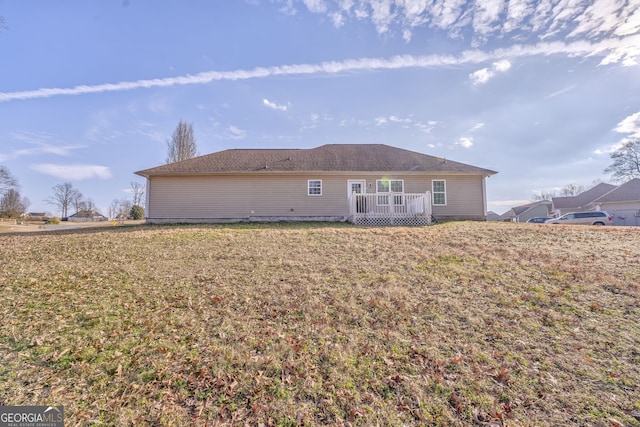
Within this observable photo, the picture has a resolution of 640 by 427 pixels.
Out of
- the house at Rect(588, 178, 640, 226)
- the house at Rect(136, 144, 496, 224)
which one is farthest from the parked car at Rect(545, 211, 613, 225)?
the house at Rect(136, 144, 496, 224)

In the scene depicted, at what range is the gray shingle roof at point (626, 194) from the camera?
81.1ft

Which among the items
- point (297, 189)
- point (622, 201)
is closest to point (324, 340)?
point (297, 189)

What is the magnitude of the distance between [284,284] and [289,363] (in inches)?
86.1

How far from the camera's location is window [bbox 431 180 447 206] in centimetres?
1526

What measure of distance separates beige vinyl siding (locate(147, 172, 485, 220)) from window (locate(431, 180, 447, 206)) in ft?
0.92

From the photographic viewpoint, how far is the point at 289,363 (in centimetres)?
321

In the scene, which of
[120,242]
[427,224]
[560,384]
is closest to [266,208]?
[120,242]

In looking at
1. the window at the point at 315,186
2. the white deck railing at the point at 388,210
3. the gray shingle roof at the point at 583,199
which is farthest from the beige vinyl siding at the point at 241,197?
the gray shingle roof at the point at 583,199

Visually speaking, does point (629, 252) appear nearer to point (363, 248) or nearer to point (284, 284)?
point (363, 248)

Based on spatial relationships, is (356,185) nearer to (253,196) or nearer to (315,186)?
(315,186)

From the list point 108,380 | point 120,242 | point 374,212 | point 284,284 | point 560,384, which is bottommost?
point 560,384

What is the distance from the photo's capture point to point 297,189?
14.9m

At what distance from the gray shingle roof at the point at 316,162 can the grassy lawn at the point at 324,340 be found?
8636mm

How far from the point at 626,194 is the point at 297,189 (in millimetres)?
30519
